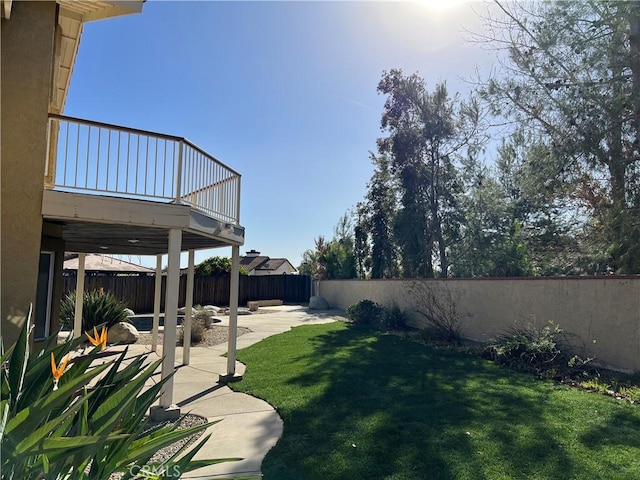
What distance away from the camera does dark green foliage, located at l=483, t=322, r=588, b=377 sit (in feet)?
26.2

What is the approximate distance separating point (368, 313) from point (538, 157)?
8.71 metres

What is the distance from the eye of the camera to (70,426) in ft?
6.33

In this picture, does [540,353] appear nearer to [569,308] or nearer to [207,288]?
[569,308]

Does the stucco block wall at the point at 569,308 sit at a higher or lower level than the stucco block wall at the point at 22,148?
lower

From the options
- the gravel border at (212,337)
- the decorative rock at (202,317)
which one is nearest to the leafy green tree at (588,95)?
the gravel border at (212,337)

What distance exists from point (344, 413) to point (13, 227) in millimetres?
4691

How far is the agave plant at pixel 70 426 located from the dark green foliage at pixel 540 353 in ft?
25.1

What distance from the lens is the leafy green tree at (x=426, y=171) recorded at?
1850 centimetres

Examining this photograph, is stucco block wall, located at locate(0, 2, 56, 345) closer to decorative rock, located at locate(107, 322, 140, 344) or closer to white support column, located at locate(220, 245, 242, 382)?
white support column, located at locate(220, 245, 242, 382)

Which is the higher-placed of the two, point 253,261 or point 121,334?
point 253,261

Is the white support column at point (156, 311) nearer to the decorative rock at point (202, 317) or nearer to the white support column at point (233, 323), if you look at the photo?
the decorative rock at point (202, 317)

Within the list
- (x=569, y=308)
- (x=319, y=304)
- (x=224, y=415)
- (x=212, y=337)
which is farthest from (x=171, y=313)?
(x=319, y=304)

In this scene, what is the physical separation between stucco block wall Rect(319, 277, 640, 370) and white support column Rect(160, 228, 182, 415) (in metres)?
7.78

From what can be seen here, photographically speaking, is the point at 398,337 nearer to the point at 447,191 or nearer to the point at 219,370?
the point at 219,370
